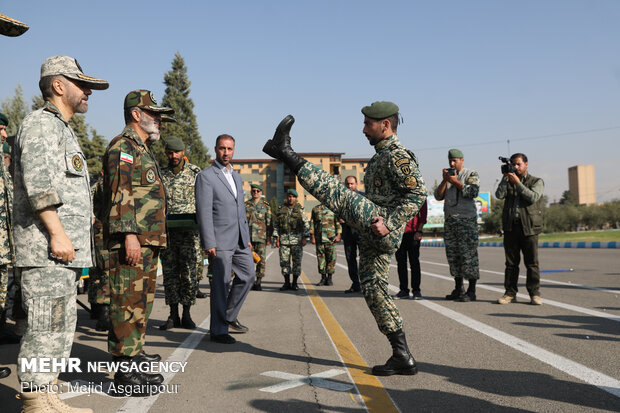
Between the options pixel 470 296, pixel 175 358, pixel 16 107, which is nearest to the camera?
pixel 175 358

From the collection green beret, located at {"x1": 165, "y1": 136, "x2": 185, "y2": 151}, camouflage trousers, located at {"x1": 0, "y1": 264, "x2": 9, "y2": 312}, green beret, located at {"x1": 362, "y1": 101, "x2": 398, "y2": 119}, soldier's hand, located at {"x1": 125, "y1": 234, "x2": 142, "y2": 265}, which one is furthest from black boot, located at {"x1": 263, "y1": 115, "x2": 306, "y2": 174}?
camouflage trousers, located at {"x1": 0, "y1": 264, "x2": 9, "y2": 312}

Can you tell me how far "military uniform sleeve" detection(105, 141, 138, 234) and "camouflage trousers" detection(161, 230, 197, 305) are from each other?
2347 mm

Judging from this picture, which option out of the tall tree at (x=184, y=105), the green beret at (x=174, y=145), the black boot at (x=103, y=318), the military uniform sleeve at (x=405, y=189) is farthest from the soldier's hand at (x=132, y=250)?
the tall tree at (x=184, y=105)

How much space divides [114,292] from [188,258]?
2353 mm

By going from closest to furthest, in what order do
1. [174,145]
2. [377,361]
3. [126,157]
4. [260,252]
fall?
[126,157]
[377,361]
[174,145]
[260,252]

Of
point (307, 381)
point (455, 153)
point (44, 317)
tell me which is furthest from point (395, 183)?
point (455, 153)

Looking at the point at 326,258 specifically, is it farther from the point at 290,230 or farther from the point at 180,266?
the point at 180,266

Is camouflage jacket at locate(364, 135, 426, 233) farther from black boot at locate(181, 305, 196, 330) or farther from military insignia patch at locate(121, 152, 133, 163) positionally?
black boot at locate(181, 305, 196, 330)

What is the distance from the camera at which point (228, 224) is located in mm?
5078

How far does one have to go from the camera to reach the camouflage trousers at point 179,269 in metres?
5.67

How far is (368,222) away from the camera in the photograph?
3588mm

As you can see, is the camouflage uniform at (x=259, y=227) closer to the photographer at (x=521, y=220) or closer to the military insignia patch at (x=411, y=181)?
the photographer at (x=521, y=220)

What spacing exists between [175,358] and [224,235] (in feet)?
4.78

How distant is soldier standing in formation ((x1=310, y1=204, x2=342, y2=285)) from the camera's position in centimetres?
1037
